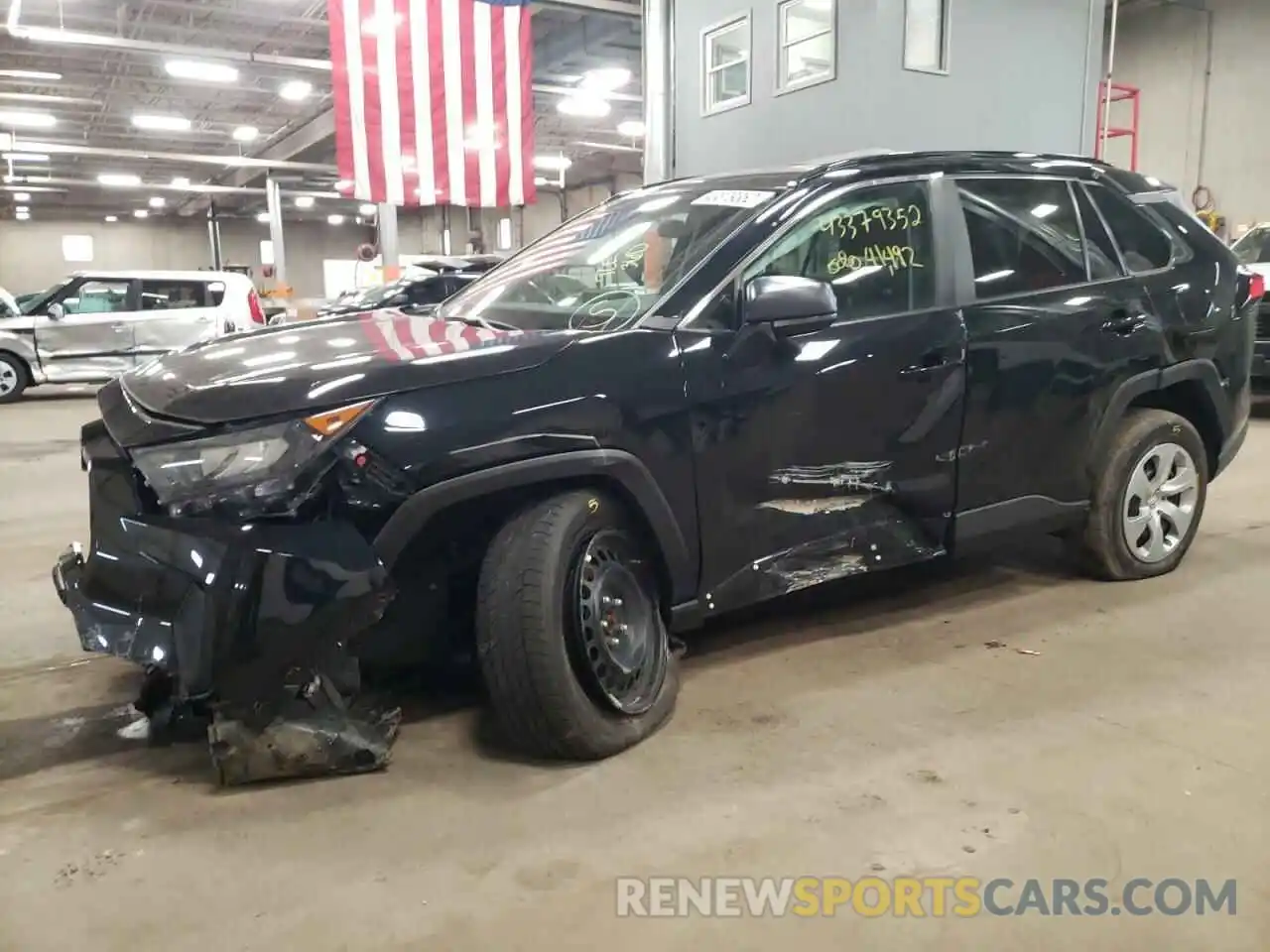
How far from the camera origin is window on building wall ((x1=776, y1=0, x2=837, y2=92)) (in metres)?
8.72

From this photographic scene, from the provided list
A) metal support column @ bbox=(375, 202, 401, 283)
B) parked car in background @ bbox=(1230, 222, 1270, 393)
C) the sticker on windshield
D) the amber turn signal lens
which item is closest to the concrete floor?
the amber turn signal lens

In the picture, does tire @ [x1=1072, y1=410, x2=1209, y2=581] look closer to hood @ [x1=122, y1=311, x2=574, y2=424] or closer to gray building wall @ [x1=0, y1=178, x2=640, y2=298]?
hood @ [x1=122, y1=311, x2=574, y2=424]

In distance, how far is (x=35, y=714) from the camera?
309 centimetres

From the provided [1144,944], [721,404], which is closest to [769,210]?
[721,404]

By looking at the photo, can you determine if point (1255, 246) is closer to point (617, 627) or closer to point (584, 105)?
point (617, 627)

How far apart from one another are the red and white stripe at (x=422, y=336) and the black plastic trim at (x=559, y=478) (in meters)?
0.35

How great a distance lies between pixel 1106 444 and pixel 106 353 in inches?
483

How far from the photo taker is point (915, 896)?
2135 mm

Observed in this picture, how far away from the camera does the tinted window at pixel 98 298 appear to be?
12.6 m

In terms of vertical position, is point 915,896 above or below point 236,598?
below

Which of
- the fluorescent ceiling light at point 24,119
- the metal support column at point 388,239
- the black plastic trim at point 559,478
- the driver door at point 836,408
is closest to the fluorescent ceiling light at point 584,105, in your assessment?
the metal support column at point 388,239

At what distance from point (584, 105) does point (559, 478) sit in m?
16.3

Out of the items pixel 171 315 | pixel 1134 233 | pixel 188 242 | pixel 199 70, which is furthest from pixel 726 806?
pixel 188 242

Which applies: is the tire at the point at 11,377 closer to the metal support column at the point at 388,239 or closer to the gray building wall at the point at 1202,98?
the metal support column at the point at 388,239
